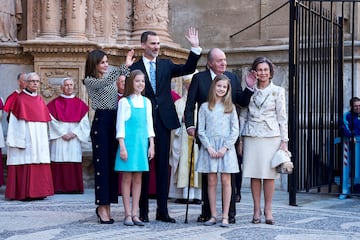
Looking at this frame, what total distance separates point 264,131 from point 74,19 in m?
4.11

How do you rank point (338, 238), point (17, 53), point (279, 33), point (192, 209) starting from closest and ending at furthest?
point (338, 238) → point (192, 209) → point (17, 53) → point (279, 33)

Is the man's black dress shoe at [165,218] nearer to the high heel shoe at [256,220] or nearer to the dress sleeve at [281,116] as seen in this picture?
the high heel shoe at [256,220]

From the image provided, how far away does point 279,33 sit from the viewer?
1234 cm

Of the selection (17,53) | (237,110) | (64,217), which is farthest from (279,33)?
(64,217)

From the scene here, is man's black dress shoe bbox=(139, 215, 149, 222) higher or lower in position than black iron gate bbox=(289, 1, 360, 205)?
lower

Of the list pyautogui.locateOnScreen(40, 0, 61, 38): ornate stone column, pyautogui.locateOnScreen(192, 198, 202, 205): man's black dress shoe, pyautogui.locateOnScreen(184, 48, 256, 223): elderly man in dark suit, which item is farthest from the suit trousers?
pyautogui.locateOnScreen(40, 0, 61, 38): ornate stone column

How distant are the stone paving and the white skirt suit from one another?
0.53m

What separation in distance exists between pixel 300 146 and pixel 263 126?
8.19 feet

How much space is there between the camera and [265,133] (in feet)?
22.9

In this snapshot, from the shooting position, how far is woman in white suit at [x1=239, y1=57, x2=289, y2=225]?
22.9 ft

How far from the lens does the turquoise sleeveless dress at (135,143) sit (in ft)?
22.1

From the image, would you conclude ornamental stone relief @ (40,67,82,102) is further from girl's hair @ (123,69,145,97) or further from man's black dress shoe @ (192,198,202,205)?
girl's hair @ (123,69,145,97)

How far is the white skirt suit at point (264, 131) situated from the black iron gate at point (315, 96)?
1.83m

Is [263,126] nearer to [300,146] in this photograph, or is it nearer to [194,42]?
[194,42]
